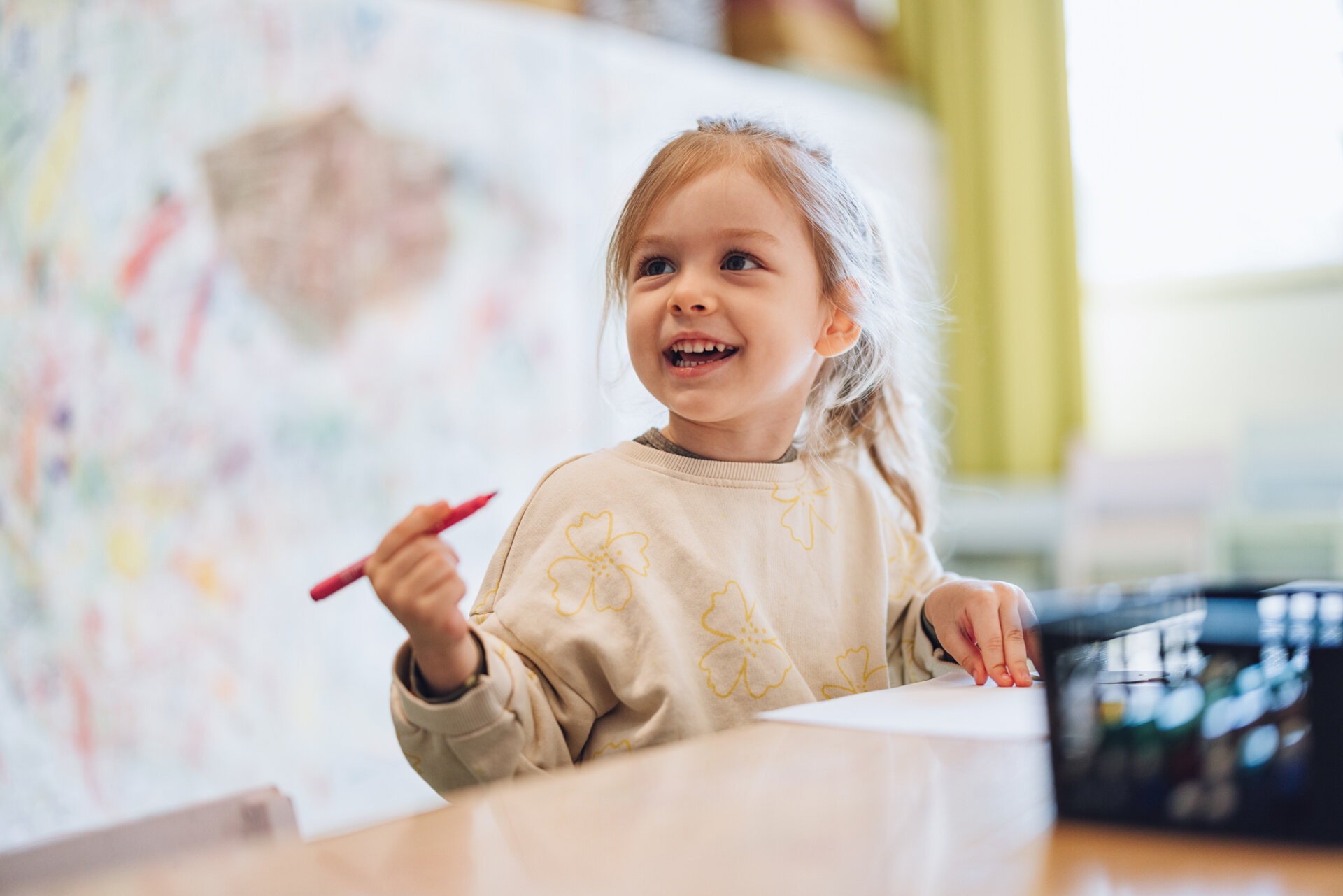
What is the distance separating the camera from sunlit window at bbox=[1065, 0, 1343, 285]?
11.8ft

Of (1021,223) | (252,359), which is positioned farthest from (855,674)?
(1021,223)

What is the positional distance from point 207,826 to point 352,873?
328 mm

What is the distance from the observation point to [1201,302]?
3850 mm

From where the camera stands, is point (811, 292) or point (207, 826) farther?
point (811, 292)

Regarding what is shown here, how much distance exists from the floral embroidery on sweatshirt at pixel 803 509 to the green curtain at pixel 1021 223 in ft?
10.3

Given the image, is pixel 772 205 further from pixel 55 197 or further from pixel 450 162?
pixel 450 162

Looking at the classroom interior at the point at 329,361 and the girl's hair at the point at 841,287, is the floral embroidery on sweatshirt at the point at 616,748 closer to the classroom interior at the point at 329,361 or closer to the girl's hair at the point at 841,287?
the classroom interior at the point at 329,361

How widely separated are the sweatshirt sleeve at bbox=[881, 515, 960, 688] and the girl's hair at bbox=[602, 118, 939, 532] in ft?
0.16

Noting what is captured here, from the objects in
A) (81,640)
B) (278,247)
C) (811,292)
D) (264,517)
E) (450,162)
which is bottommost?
(81,640)

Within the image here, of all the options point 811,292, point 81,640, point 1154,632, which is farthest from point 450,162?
point 1154,632

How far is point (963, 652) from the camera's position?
902mm

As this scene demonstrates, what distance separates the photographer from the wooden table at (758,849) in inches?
15.7

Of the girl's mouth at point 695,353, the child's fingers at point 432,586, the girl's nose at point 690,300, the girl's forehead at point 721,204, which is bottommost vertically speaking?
the child's fingers at point 432,586

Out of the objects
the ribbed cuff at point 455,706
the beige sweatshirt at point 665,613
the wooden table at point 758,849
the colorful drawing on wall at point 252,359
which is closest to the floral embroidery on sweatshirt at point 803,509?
the beige sweatshirt at point 665,613
